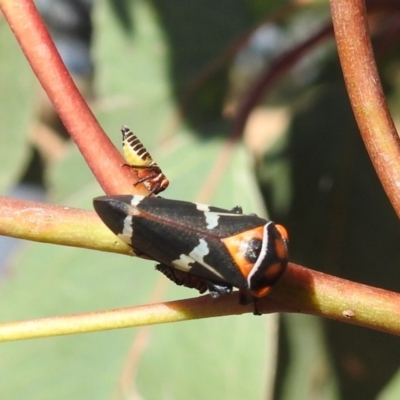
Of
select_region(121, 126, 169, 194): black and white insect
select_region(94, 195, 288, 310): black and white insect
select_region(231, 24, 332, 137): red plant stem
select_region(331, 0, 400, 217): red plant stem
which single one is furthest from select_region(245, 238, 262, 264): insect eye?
select_region(231, 24, 332, 137): red plant stem

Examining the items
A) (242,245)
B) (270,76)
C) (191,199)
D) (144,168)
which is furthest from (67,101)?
(270,76)

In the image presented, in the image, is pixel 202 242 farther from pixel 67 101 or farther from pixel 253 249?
pixel 67 101

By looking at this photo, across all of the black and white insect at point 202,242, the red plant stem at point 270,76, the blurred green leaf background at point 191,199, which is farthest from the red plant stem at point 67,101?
the red plant stem at point 270,76

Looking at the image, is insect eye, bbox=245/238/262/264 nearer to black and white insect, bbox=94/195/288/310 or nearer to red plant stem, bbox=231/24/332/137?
black and white insect, bbox=94/195/288/310

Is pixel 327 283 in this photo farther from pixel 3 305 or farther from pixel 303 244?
pixel 303 244

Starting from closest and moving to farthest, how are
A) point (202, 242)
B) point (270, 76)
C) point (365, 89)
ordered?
point (365, 89) → point (202, 242) → point (270, 76)

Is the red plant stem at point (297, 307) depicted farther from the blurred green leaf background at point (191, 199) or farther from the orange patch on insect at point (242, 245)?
the blurred green leaf background at point (191, 199)

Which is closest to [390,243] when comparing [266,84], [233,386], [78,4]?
[266,84]
